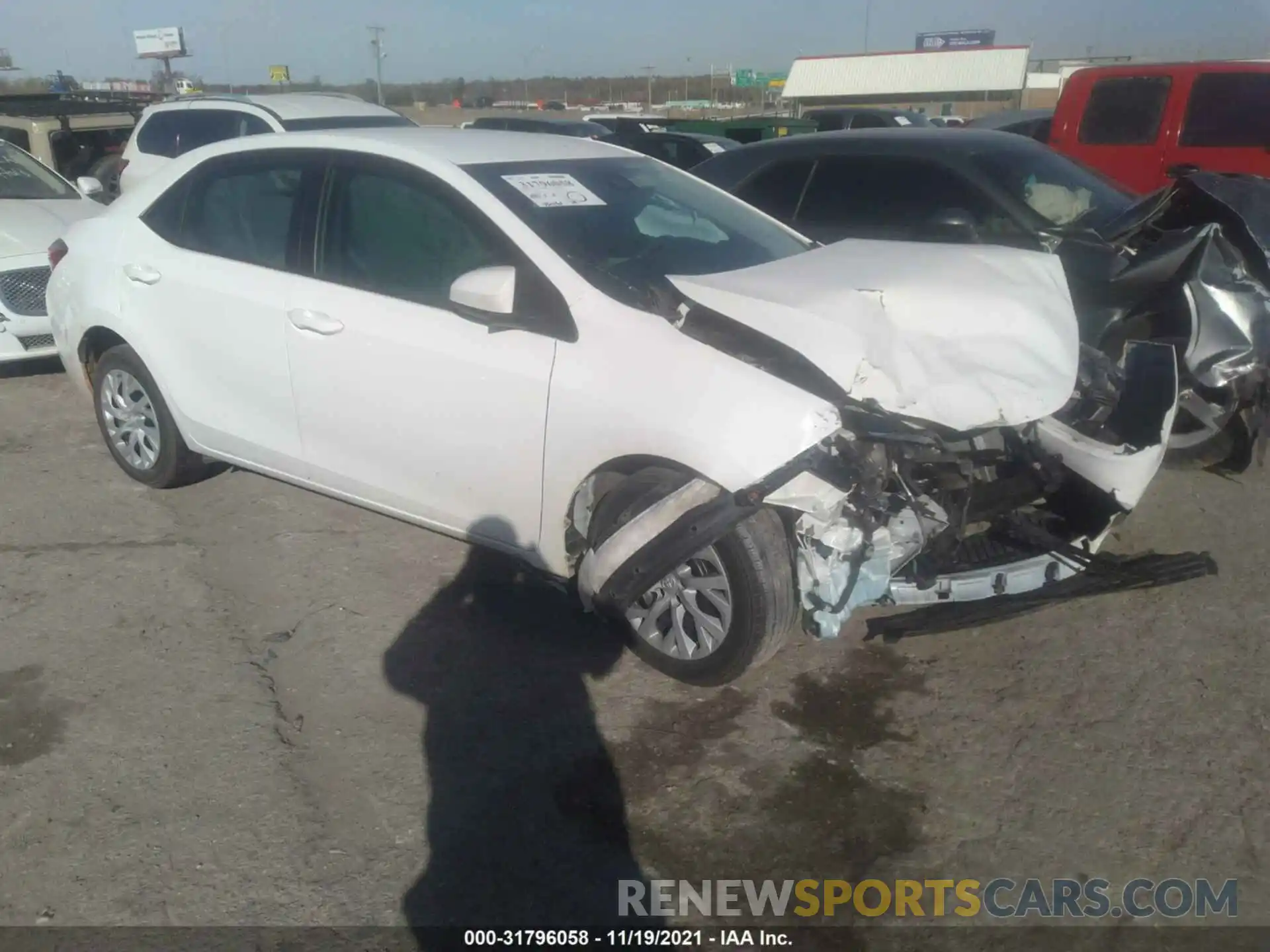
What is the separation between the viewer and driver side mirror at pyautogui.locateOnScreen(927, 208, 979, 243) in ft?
17.7

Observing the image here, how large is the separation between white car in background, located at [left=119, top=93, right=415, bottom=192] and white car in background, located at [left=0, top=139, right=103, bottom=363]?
2.19 meters

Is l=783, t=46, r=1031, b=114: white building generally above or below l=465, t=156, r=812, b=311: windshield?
below

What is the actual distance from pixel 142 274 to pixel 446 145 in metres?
1.65

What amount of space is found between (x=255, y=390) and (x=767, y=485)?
7.84 feet

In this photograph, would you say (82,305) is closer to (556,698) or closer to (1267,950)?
(556,698)

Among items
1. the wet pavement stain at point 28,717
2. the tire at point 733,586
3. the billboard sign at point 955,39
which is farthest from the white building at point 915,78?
the wet pavement stain at point 28,717

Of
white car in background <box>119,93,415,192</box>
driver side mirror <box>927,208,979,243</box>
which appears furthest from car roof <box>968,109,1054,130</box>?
driver side mirror <box>927,208,979,243</box>

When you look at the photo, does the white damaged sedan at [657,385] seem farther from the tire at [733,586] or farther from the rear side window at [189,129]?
the rear side window at [189,129]

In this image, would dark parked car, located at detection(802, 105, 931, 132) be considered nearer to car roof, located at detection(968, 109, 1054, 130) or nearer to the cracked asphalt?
car roof, located at detection(968, 109, 1054, 130)

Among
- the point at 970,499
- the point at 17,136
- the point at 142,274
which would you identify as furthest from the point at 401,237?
the point at 17,136

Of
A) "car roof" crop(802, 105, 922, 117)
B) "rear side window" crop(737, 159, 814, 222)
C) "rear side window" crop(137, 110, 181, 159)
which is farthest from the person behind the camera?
"car roof" crop(802, 105, 922, 117)

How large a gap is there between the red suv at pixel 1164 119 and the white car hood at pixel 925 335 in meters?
6.39

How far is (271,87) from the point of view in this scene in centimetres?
5769

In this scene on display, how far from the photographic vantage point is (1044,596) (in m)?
3.65
